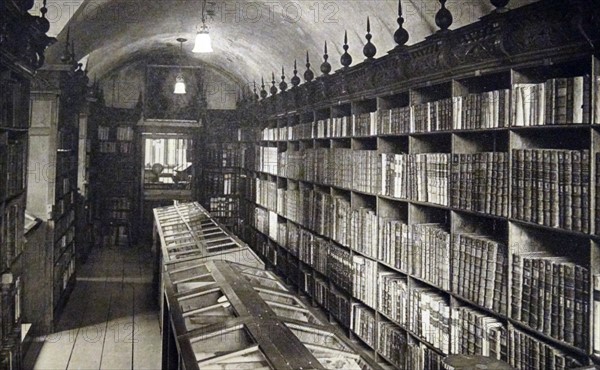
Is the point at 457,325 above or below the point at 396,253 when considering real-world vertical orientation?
below

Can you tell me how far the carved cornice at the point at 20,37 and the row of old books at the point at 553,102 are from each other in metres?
2.80

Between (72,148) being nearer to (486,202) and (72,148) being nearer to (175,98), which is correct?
(175,98)

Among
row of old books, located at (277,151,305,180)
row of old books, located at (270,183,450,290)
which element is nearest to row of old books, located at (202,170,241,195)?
row of old books, located at (277,151,305,180)

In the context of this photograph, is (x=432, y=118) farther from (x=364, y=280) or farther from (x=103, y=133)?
(x=103, y=133)

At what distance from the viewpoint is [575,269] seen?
2.66 meters

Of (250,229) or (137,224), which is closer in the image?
(250,229)

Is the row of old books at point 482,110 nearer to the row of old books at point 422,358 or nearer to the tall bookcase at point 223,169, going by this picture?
the row of old books at point 422,358

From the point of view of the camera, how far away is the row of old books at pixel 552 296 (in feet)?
8.59

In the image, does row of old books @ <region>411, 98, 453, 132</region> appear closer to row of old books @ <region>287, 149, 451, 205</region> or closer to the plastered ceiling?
row of old books @ <region>287, 149, 451, 205</region>

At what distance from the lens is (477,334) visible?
338cm

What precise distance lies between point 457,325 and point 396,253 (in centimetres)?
91

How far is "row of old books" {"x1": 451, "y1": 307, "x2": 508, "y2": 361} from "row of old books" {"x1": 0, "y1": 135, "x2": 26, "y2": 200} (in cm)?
285

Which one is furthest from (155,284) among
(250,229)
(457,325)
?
(457,325)

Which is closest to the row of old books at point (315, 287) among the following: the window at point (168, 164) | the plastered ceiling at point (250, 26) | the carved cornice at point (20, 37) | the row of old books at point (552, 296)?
the plastered ceiling at point (250, 26)
